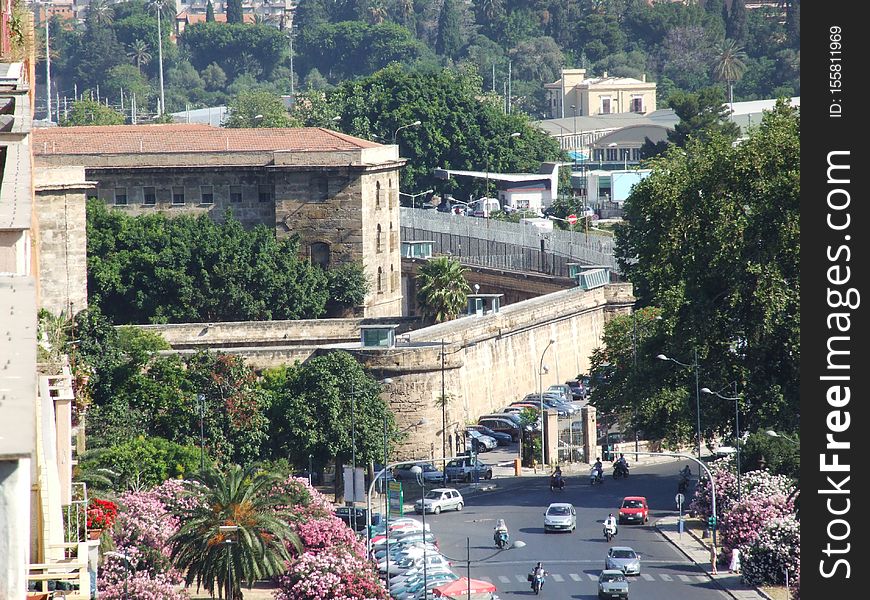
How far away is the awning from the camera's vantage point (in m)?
67.3

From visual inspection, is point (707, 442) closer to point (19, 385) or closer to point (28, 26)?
point (28, 26)

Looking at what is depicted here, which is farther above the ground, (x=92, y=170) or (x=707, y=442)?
(x=92, y=170)

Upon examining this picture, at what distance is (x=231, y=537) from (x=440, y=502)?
22.2 meters

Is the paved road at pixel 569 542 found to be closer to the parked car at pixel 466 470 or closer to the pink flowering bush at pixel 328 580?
the parked car at pixel 466 470

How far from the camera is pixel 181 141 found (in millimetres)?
118812

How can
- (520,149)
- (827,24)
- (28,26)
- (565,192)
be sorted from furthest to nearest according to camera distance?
1. (565,192)
2. (520,149)
3. (28,26)
4. (827,24)

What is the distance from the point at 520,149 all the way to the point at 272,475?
400 ft

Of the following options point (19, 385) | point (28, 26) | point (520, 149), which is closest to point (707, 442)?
point (28, 26)

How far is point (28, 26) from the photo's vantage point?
59219 millimetres

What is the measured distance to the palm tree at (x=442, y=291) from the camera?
109 meters

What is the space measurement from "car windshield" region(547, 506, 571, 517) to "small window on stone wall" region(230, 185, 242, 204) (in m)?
41.3

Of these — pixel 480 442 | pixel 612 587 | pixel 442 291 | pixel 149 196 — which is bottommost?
pixel 612 587

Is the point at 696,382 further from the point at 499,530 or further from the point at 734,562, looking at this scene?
the point at 734,562

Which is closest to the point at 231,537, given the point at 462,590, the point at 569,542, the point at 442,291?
the point at 462,590
